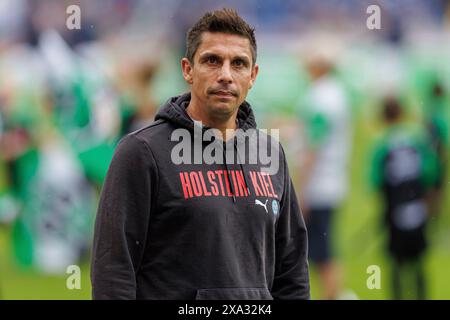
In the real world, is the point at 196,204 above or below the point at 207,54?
below

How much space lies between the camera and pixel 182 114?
288 centimetres

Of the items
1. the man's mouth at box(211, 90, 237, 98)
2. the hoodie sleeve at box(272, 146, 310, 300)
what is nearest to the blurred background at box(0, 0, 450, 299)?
the hoodie sleeve at box(272, 146, 310, 300)

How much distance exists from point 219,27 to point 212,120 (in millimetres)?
293

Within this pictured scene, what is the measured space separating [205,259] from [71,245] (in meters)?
3.21

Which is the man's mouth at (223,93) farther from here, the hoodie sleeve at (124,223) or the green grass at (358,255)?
the green grass at (358,255)

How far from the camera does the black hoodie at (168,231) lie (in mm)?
2709

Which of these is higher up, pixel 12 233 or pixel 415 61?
pixel 415 61

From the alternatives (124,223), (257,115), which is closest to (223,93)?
(124,223)

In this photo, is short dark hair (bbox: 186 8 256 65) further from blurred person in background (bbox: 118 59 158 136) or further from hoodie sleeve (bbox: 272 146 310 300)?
blurred person in background (bbox: 118 59 158 136)

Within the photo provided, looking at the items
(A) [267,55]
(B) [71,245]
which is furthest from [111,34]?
(B) [71,245]

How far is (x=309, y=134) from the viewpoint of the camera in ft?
19.3

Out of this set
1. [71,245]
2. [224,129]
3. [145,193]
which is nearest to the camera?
[145,193]

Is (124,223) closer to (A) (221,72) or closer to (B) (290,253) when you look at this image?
(A) (221,72)
